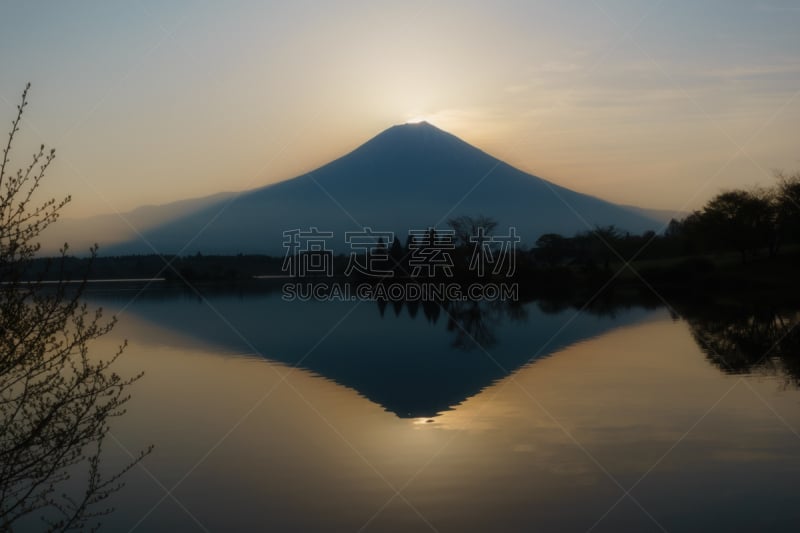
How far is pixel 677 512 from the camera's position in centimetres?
520

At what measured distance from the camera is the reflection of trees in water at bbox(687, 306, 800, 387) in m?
11.6

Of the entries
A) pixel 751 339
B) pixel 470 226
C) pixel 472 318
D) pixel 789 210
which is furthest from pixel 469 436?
pixel 470 226

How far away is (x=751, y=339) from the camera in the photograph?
48.8 ft

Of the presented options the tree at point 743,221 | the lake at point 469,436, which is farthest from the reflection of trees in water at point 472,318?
the tree at point 743,221

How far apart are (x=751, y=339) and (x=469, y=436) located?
913 cm

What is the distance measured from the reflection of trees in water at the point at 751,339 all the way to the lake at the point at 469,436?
0.09 m

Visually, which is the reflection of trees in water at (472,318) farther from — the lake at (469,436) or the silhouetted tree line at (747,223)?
the silhouetted tree line at (747,223)

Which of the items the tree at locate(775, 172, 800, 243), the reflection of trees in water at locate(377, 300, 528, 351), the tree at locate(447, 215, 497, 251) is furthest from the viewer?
the tree at locate(447, 215, 497, 251)

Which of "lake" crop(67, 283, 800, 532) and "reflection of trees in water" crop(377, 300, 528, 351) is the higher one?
"lake" crop(67, 283, 800, 532)

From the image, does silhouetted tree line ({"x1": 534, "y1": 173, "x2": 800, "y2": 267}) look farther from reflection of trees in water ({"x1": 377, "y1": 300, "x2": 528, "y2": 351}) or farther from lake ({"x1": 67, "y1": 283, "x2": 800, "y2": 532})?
lake ({"x1": 67, "y1": 283, "x2": 800, "y2": 532})

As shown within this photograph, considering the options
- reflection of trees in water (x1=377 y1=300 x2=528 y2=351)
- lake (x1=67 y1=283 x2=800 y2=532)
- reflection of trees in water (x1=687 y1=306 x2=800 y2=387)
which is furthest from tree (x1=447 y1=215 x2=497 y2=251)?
lake (x1=67 y1=283 x2=800 y2=532)

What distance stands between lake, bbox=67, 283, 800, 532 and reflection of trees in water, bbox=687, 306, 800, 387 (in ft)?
0.30

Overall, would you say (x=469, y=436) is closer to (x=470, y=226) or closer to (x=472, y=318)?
(x=472, y=318)

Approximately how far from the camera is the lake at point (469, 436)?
17.5 ft
